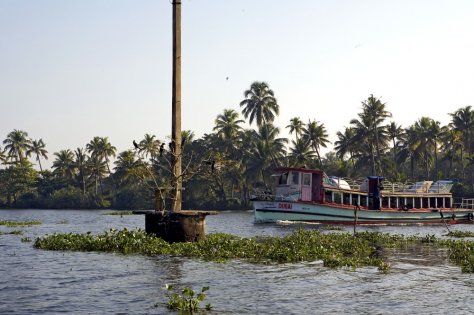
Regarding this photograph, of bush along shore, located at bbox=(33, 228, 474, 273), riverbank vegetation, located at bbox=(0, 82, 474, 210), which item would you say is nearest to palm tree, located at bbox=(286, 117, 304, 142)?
riverbank vegetation, located at bbox=(0, 82, 474, 210)

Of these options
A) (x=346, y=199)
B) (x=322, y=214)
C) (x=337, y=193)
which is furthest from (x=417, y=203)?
(x=322, y=214)

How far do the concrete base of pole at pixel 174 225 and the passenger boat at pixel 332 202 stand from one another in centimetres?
2622

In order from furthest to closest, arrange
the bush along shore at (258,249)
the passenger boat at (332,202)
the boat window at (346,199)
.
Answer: the boat window at (346,199) → the passenger boat at (332,202) → the bush along shore at (258,249)

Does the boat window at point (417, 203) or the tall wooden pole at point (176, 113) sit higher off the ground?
the tall wooden pole at point (176, 113)

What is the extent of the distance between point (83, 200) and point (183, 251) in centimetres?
9423

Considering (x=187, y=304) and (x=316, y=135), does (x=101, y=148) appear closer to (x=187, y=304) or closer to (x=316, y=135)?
(x=316, y=135)

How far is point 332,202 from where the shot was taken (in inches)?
1997

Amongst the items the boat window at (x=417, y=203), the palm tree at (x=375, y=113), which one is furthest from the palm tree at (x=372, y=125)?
the boat window at (x=417, y=203)

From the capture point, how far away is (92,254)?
23625 millimetres

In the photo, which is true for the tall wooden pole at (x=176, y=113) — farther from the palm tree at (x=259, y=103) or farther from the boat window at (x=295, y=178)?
the palm tree at (x=259, y=103)

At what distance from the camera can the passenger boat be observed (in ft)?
164

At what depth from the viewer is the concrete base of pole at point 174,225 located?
24.0m

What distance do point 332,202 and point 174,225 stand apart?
2884 centimetres

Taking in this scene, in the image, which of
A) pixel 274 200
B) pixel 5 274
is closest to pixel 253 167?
pixel 274 200
